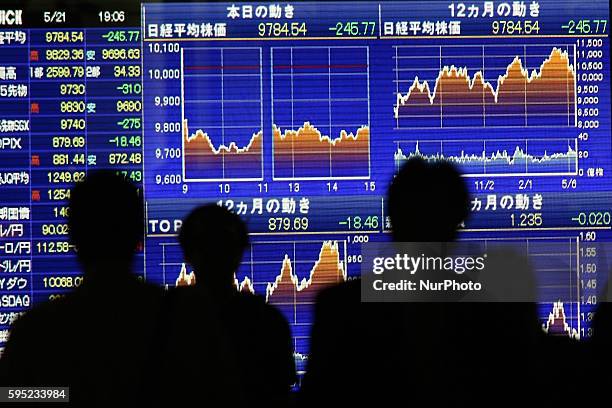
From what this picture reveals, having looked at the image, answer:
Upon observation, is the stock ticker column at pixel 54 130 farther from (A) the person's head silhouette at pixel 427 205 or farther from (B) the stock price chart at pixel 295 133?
(A) the person's head silhouette at pixel 427 205

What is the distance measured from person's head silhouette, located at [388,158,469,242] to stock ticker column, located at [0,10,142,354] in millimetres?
1144

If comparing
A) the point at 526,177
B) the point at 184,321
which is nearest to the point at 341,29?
the point at 526,177

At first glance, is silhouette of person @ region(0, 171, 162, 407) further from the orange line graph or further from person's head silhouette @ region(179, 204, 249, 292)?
the orange line graph

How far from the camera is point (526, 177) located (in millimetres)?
3898

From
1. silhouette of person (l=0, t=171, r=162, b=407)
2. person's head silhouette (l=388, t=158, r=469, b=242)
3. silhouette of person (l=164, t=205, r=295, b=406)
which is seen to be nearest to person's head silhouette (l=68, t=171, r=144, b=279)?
silhouette of person (l=0, t=171, r=162, b=407)

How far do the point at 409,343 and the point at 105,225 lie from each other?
3.95 ft

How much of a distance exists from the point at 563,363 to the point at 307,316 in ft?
3.65

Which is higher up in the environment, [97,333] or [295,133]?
[295,133]

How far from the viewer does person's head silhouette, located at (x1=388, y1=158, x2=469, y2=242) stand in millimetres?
3359

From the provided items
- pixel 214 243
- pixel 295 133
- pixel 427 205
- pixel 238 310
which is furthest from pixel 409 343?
pixel 295 133

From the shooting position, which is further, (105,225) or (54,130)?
(54,130)

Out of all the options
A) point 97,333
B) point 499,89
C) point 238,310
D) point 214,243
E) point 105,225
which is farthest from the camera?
point 499,89

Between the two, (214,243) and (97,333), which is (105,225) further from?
(214,243)

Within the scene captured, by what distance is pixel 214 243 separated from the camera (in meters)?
3.81
